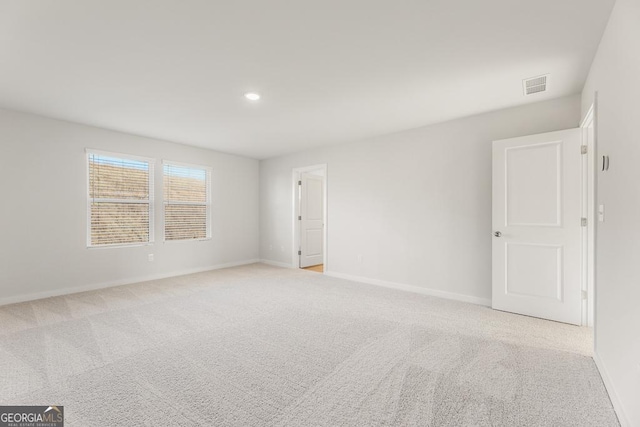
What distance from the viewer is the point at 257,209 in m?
6.70

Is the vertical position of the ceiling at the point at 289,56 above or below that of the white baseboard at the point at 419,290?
above

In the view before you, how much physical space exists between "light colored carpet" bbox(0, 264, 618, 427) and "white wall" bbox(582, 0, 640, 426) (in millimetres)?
273

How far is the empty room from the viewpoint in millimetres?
1779

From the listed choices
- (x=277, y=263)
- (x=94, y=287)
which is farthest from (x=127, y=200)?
(x=277, y=263)

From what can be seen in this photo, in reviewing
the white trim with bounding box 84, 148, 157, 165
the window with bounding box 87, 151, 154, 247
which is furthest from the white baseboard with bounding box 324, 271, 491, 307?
the white trim with bounding box 84, 148, 157, 165

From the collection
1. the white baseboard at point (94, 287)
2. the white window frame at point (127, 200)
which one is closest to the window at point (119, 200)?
the white window frame at point (127, 200)

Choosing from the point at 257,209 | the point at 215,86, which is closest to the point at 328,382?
the point at 215,86

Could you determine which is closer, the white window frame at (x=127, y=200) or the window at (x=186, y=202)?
the white window frame at (x=127, y=200)

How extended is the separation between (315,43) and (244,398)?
253 centimetres

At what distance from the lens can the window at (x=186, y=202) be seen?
17.0 ft

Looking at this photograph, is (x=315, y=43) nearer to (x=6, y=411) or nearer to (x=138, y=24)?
(x=138, y=24)

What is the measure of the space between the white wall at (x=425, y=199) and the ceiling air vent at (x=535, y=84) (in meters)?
0.43

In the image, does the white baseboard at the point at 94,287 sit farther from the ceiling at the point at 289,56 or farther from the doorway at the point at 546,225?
the doorway at the point at 546,225

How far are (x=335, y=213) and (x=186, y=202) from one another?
2792mm
